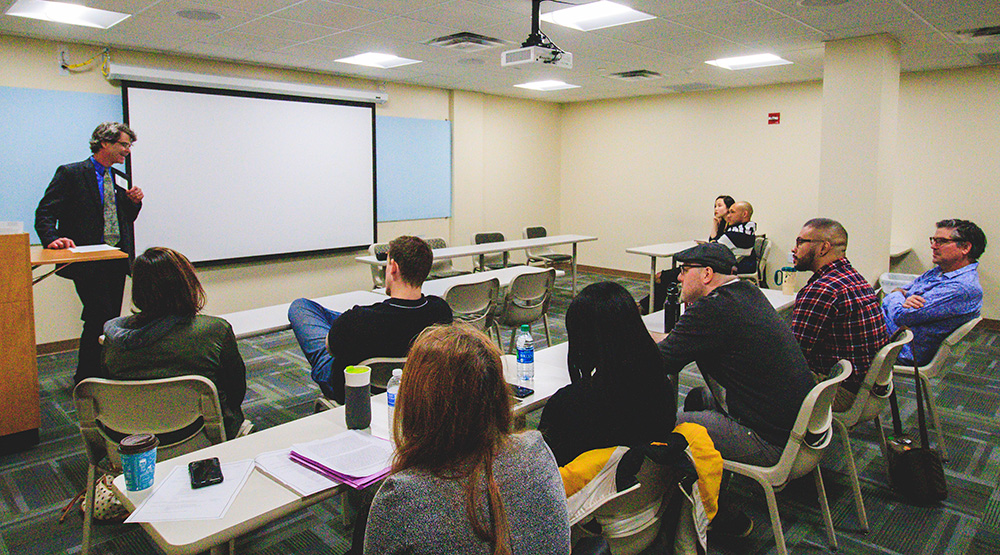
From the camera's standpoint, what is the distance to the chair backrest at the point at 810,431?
7.02 ft

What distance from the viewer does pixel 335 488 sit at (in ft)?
5.28

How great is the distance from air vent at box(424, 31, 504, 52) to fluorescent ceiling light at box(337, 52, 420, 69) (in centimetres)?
81

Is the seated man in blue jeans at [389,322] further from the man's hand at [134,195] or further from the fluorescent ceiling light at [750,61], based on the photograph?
the fluorescent ceiling light at [750,61]

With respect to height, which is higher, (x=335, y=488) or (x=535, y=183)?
(x=535, y=183)

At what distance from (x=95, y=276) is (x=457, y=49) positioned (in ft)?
11.0

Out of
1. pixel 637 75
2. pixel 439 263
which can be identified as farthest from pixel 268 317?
pixel 637 75

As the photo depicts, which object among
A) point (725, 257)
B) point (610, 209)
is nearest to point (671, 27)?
point (725, 257)

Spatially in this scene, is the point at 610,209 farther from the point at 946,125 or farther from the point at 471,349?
the point at 471,349

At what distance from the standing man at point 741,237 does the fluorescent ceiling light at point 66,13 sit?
5.55 metres

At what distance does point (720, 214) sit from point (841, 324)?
4.18 metres

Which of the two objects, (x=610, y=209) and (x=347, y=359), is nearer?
(x=347, y=359)

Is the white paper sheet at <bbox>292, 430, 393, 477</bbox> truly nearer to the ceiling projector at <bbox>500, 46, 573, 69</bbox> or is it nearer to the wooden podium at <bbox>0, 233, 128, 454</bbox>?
the wooden podium at <bbox>0, 233, 128, 454</bbox>

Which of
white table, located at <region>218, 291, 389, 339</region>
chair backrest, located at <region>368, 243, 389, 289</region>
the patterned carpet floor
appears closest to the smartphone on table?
the patterned carpet floor

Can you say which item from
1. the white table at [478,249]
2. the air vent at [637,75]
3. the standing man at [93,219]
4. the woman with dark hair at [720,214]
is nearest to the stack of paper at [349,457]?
the standing man at [93,219]
